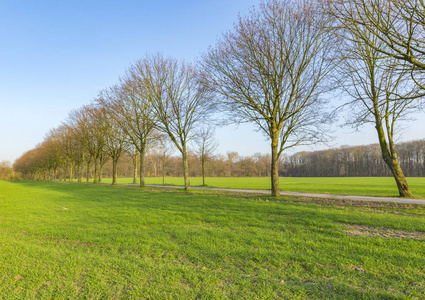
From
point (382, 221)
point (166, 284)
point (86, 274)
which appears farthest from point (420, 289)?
point (86, 274)

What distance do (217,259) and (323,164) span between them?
403ft

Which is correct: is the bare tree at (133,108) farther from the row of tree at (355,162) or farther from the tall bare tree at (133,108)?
the row of tree at (355,162)

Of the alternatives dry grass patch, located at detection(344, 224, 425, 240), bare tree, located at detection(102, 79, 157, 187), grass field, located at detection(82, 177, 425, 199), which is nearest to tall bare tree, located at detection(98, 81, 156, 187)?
bare tree, located at detection(102, 79, 157, 187)

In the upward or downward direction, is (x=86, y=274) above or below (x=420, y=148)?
below

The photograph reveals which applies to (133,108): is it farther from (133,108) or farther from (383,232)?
(383,232)

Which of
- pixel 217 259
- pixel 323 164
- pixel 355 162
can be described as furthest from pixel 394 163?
pixel 323 164

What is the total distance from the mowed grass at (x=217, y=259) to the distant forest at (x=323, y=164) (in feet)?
254

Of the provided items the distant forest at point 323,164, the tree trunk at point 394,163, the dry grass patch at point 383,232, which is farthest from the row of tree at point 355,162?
the dry grass patch at point 383,232

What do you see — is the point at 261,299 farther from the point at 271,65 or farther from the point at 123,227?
the point at 271,65

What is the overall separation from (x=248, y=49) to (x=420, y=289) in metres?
13.6

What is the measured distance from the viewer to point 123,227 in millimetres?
7492

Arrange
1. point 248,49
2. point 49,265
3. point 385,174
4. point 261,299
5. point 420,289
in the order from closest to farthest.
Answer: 1. point 261,299
2. point 420,289
3. point 49,265
4. point 248,49
5. point 385,174

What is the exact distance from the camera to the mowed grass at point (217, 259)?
11.6 ft

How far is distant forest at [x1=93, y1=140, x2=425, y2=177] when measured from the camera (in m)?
91.1
